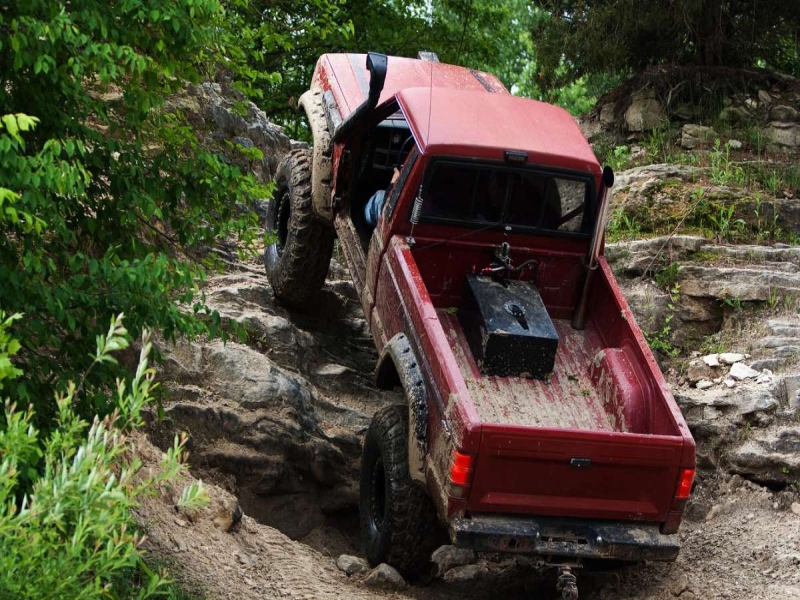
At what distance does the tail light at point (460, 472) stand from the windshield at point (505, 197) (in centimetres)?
207

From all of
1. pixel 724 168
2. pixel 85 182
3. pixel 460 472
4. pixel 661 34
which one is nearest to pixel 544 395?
pixel 460 472

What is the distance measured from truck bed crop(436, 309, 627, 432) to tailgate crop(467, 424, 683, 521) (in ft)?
2.04

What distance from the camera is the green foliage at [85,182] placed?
472cm

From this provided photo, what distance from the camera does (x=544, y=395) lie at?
23.0 ft

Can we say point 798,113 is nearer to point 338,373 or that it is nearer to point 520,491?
point 338,373

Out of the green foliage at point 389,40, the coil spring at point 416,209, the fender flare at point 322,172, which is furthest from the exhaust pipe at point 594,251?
the green foliage at point 389,40

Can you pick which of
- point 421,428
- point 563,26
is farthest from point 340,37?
point 421,428

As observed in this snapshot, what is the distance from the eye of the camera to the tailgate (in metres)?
5.86

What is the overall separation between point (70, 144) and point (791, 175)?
8655 millimetres

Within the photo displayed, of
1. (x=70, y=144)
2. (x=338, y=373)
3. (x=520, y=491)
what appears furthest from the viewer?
(x=338, y=373)

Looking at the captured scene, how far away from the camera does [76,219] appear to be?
18.1 feet

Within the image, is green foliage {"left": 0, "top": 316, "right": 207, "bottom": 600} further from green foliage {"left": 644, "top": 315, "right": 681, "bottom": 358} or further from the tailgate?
green foliage {"left": 644, "top": 315, "right": 681, "bottom": 358}

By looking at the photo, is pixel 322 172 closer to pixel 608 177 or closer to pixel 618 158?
pixel 608 177

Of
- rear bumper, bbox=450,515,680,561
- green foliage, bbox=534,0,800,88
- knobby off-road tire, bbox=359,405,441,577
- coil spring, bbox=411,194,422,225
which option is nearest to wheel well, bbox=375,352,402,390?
knobby off-road tire, bbox=359,405,441,577
